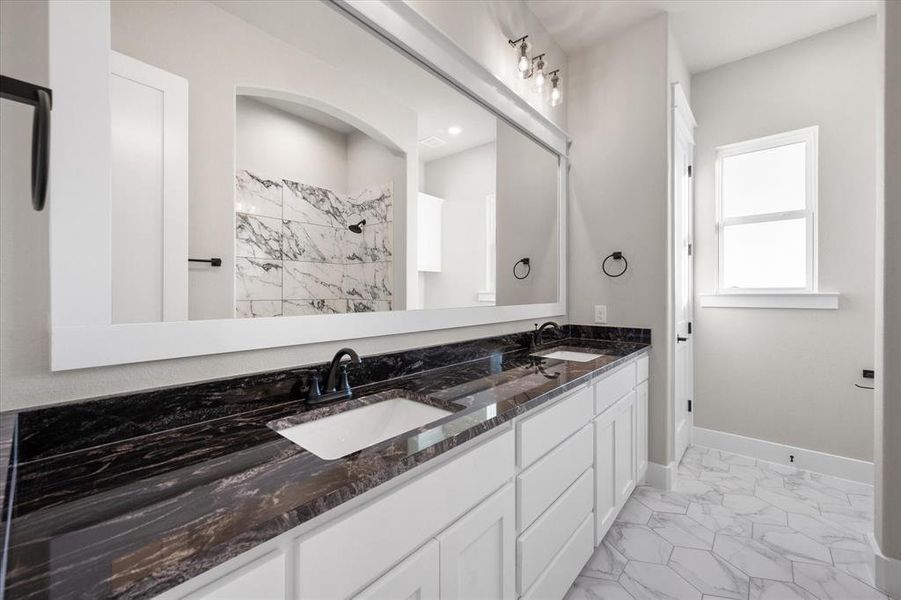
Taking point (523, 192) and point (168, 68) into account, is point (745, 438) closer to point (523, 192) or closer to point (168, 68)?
point (523, 192)

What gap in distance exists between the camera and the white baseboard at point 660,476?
8.07 ft

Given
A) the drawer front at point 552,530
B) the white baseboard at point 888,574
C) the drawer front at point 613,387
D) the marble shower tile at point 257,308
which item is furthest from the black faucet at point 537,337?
the white baseboard at point 888,574

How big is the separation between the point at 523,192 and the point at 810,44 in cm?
236

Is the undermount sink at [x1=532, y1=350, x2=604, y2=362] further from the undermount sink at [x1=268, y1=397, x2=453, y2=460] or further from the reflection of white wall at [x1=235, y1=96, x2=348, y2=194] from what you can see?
the reflection of white wall at [x1=235, y1=96, x2=348, y2=194]

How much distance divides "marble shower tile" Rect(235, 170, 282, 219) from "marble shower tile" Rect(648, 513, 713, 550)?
2.33 metres

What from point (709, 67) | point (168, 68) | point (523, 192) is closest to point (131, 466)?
point (168, 68)

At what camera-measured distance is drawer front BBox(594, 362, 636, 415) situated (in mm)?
1746

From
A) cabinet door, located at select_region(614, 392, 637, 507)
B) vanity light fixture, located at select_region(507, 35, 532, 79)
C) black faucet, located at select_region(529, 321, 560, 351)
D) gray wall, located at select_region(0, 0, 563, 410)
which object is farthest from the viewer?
black faucet, located at select_region(529, 321, 560, 351)

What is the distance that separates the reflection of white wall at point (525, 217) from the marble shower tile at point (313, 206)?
1.07 metres

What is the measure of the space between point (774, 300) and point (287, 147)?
3308 mm

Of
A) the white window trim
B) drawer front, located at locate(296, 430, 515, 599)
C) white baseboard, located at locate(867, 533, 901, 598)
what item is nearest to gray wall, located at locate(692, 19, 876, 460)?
the white window trim

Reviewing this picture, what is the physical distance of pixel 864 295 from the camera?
2.54 metres

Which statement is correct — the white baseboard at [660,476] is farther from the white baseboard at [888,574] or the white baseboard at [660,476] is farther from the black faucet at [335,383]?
the black faucet at [335,383]

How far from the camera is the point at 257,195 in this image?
111cm
